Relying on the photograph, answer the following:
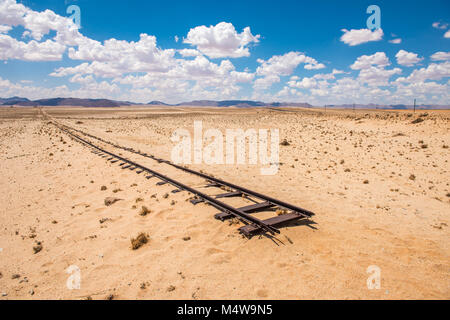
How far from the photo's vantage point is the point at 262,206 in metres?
8.15

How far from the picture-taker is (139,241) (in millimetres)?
6184

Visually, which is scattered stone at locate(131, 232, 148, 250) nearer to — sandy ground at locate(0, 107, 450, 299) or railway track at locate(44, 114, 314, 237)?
sandy ground at locate(0, 107, 450, 299)

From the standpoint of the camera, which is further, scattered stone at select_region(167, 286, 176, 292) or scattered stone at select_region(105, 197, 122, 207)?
scattered stone at select_region(105, 197, 122, 207)

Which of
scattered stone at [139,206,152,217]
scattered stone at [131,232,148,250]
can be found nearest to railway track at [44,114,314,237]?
scattered stone at [139,206,152,217]

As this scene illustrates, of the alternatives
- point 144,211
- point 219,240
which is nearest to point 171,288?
point 219,240

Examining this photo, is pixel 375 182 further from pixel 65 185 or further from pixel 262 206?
pixel 65 185

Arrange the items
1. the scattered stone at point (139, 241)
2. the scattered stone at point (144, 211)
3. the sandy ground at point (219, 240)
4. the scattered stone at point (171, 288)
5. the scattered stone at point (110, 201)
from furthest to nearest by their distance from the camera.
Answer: the scattered stone at point (110, 201) < the scattered stone at point (144, 211) < the scattered stone at point (139, 241) < the sandy ground at point (219, 240) < the scattered stone at point (171, 288)

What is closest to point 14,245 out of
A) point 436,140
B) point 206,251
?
point 206,251

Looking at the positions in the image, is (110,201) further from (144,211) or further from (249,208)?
(249,208)

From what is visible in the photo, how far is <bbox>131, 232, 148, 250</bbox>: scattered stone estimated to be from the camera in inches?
240

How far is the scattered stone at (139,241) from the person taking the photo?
6098 mm

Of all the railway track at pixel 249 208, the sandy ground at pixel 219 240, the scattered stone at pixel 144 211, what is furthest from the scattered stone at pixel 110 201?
the railway track at pixel 249 208

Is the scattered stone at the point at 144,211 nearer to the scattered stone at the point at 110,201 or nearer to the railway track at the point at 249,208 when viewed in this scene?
the railway track at the point at 249,208
